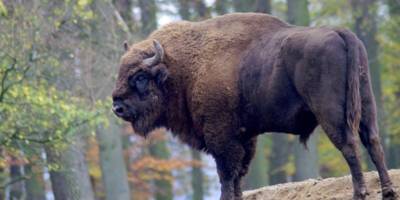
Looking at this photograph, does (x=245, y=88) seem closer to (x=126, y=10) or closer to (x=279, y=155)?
(x=126, y=10)

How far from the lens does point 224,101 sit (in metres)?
11.1

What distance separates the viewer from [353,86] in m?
9.74

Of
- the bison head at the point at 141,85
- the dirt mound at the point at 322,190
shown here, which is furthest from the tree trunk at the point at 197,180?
the bison head at the point at 141,85

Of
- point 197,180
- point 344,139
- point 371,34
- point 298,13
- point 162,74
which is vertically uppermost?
point 162,74

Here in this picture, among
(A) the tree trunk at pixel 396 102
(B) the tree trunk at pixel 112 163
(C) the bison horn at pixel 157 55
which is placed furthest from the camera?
(A) the tree trunk at pixel 396 102

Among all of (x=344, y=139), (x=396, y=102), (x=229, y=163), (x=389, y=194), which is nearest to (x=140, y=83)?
(x=229, y=163)

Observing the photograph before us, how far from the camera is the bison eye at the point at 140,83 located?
11.8 metres

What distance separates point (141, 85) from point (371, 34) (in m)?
17.8

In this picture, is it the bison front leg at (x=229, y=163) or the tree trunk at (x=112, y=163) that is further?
the tree trunk at (x=112, y=163)

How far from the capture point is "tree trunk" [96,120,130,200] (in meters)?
23.1

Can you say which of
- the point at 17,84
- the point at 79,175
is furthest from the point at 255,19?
the point at 79,175

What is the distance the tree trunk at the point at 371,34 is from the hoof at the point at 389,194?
1635 centimetres

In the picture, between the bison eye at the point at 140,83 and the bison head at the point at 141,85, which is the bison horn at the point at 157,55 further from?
the bison eye at the point at 140,83

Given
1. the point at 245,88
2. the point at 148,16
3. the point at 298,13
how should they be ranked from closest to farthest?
the point at 245,88 → the point at 298,13 → the point at 148,16
